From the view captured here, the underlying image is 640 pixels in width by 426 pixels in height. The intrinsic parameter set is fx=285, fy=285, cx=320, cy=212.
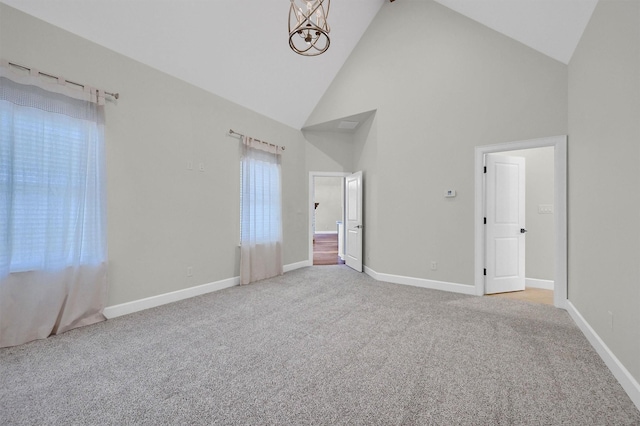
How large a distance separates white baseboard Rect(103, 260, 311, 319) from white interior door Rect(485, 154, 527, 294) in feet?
12.6

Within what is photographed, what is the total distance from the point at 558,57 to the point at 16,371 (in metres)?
5.96

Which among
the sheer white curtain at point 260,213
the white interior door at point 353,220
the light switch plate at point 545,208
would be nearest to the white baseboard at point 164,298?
the sheer white curtain at point 260,213

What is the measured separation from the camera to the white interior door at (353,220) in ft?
18.0

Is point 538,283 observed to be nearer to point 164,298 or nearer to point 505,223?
point 505,223

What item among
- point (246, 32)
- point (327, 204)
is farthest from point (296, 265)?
point (327, 204)

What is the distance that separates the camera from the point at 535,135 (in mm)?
3572

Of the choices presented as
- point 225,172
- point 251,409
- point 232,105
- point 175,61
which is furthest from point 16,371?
point 232,105

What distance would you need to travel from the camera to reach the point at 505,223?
164 inches

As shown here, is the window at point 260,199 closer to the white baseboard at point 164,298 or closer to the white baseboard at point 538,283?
the white baseboard at point 164,298

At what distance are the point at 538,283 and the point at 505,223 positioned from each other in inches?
49.1

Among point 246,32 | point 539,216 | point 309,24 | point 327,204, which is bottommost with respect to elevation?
point 539,216

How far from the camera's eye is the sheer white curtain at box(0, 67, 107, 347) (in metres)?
2.40

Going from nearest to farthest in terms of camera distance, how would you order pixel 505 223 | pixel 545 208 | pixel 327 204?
1. pixel 505 223
2. pixel 545 208
3. pixel 327 204

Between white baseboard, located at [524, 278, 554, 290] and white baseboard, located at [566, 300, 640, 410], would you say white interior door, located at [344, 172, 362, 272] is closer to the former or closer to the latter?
white baseboard, located at [524, 278, 554, 290]
